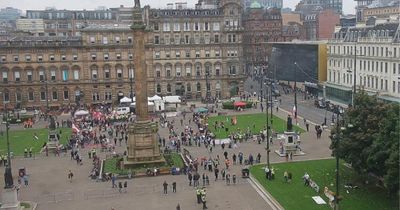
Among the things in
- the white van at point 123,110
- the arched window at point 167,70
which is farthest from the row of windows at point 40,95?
the white van at point 123,110

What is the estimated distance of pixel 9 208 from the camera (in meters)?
38.1

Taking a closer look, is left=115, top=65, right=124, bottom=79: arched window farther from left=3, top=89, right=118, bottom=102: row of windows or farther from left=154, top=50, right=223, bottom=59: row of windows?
left=154, top=50, right=223, bottom=59: row of windows

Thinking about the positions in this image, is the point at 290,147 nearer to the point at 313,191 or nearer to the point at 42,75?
the point at 313,191

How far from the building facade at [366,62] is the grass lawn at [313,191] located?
20.3 m

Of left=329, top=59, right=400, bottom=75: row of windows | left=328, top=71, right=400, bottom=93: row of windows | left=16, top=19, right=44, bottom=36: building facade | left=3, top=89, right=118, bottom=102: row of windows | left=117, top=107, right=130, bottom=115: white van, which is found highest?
left=16, top=19, right=44, bottom=36: building facade

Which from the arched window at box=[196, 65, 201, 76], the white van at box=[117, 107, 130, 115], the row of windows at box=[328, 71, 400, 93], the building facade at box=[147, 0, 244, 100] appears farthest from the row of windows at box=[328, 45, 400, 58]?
the white van at box=[117, 107, 130, 115]

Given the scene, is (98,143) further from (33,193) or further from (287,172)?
(287,172)

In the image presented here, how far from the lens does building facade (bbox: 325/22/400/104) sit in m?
73.1

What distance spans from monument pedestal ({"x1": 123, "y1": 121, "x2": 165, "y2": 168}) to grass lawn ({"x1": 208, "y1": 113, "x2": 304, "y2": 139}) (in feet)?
52.6

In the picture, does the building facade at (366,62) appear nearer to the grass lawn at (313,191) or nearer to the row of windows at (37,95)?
the grass lawn at (313,191)

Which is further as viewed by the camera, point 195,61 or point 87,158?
point 195,61

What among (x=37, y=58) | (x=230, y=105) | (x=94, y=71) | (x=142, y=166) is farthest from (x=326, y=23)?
(x=142, y=166)

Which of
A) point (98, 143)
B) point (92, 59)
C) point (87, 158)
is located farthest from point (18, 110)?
point (87, 158)

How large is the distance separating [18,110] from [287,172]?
191 feet
